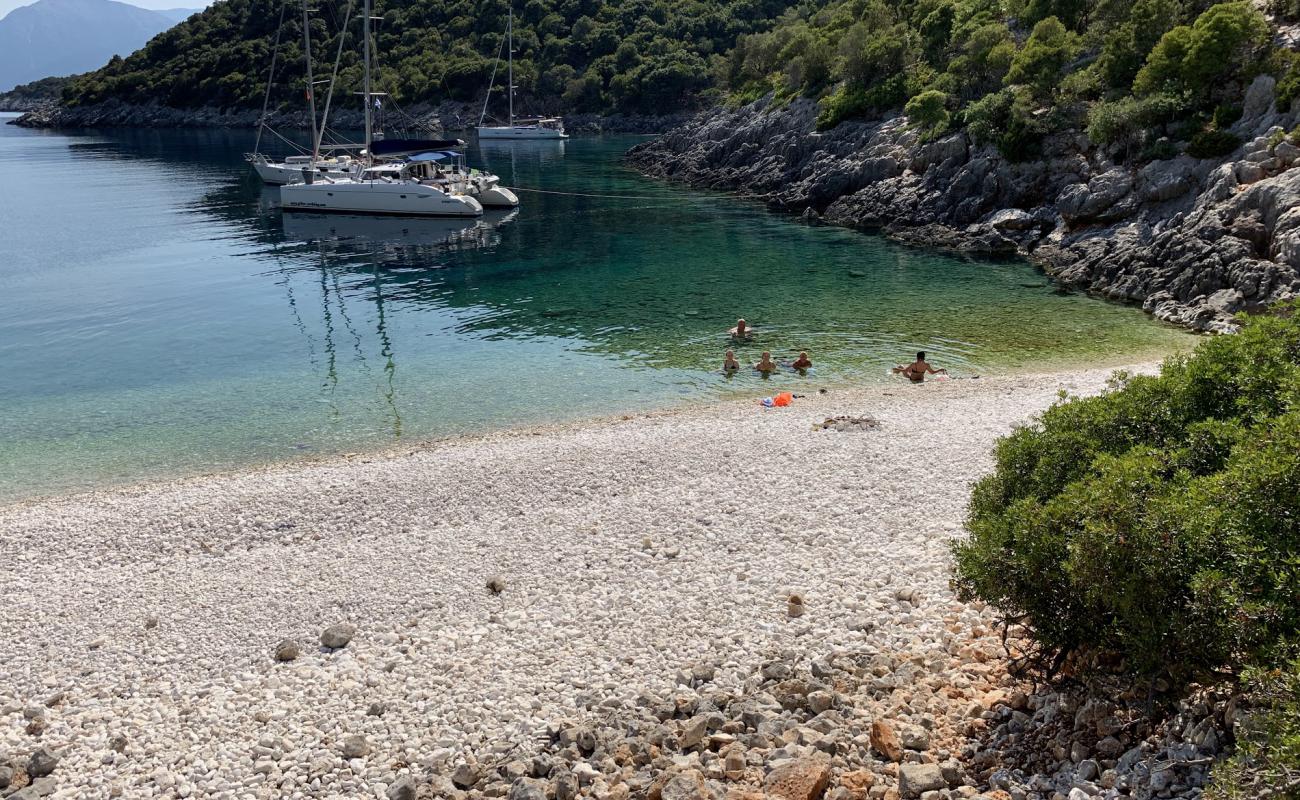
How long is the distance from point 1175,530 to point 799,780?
13.0 ft

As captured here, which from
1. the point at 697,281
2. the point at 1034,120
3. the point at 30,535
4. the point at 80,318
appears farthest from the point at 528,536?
the point at 1034,120

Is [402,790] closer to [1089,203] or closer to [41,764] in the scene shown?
[41,764]

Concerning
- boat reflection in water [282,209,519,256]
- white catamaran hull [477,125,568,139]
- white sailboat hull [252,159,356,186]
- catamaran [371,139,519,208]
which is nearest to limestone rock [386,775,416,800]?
boat reflection in water [282,209,519,256]

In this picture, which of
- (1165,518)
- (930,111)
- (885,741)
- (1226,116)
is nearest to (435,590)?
(885,741)

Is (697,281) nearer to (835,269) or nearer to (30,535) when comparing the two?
(835,269)

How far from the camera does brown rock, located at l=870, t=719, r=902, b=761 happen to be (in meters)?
8.63

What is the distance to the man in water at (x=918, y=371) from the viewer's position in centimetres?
2559

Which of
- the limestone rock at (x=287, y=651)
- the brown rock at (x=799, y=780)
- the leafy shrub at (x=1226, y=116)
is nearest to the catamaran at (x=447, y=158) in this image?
the leafy shrub at (x=1226, y=116)

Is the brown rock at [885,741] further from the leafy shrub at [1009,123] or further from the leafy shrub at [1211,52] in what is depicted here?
the leafy shrub at [1009,123]

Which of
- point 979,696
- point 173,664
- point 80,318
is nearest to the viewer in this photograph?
point 979,696

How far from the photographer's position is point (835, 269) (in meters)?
40.8

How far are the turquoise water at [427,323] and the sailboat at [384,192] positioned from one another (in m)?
1.48

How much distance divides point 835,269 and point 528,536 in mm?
29517

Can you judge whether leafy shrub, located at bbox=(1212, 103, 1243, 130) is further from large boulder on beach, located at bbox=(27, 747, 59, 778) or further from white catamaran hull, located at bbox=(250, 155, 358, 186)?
white catamaran hull, located at bbox=(250, 155, 358, 186)
